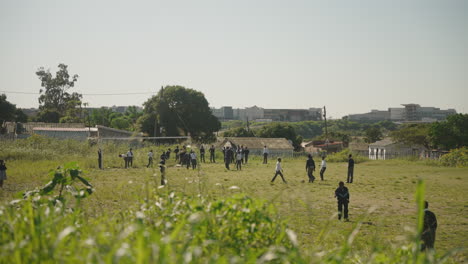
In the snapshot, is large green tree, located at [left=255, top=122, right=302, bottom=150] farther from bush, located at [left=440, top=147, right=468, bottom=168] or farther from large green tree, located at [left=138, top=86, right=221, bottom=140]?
bush, located at [left=440, top=147, right=468, bottom=168]

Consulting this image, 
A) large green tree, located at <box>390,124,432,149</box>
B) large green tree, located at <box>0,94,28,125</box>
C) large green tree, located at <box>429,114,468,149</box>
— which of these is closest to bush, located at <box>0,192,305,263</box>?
large green tree, located at <box>0,94,28,125</box>

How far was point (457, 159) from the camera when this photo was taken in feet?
117

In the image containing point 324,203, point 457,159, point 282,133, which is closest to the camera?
point 324,203

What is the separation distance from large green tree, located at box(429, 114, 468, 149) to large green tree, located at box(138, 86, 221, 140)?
31.8 meters

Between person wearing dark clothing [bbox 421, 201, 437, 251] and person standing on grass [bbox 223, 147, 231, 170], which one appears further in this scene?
person standing on grass [bbox 223, 147, 231, 170]

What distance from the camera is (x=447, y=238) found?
32.8 feet

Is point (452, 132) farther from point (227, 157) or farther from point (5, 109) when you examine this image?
point (5, 109)

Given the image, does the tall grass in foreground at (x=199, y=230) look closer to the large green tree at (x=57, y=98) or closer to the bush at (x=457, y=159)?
the bush at (x=457, y=159)

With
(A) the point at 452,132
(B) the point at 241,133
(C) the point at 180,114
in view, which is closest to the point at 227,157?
(C) the point at 180,114

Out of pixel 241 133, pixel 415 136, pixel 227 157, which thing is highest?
pixel 241 133

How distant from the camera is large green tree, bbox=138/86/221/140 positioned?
56.9 meters

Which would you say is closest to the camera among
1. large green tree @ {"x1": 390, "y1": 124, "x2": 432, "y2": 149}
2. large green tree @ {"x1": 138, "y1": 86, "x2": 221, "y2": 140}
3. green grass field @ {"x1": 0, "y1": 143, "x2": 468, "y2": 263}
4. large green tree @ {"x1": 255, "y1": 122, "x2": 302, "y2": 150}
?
green grass field @ {"x1": 0, "y1": 143, "x2": 468, "y2": 263}

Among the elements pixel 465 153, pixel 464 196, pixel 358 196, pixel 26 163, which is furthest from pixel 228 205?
pixel 465 153

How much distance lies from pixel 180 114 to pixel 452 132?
38.5m
